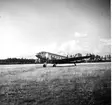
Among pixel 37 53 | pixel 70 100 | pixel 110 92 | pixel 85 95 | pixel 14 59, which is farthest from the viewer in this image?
pixel 14 59

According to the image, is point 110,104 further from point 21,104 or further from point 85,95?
point 21,104

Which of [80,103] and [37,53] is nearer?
[80,103]

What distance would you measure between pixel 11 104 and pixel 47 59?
1305cm

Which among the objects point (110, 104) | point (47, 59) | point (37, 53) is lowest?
point (110, 104)

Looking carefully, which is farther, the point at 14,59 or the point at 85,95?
the point at 14,59

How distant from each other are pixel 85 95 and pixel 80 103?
1.65ft

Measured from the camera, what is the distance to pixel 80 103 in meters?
2.66

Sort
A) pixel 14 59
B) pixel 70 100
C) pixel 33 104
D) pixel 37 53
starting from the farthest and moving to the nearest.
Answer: pixel 14 59, pixel 37 53, pixel 70 100, pixel 33 104

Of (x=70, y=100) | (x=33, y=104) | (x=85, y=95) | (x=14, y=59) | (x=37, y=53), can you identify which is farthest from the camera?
(x=14, y=59)

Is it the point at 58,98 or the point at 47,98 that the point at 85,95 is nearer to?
the point at 58,98

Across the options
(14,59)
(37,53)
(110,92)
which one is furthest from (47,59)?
(14,59)

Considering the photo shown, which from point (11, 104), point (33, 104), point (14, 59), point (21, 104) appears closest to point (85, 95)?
point (33, 104)

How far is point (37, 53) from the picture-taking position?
614 inches

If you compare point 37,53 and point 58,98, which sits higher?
point 37,53
